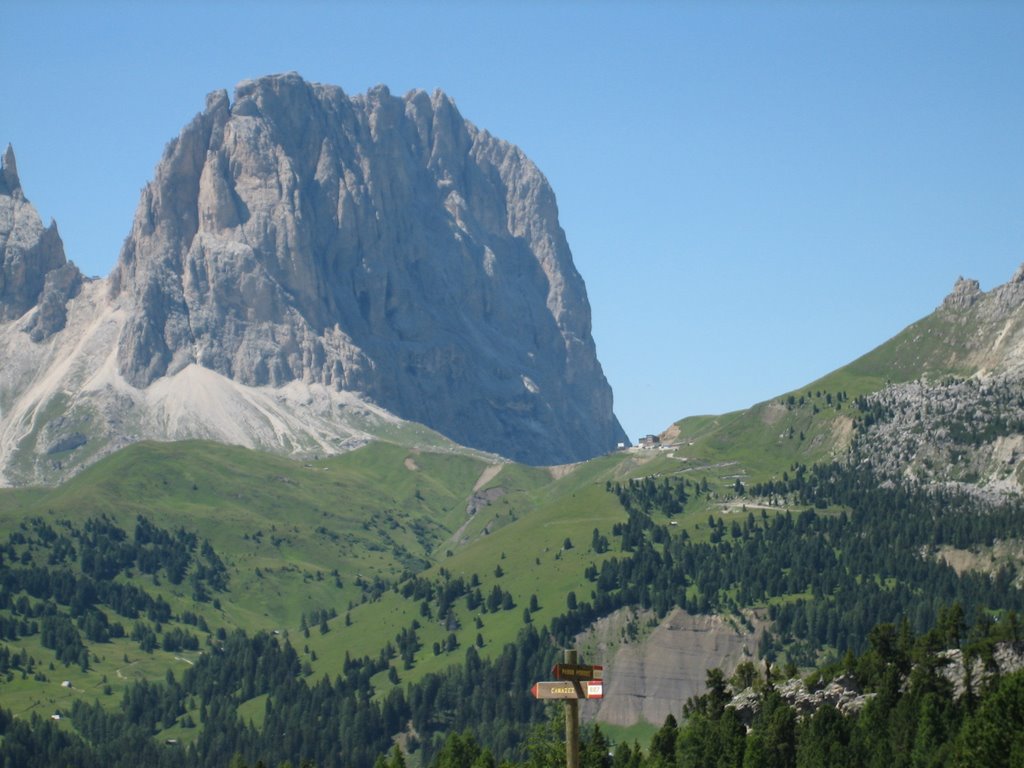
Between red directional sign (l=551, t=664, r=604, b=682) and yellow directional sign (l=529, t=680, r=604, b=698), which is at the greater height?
red directional sign (l=551, t=664, r=604, b=682)

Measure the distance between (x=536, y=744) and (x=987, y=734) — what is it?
52905 millimetres

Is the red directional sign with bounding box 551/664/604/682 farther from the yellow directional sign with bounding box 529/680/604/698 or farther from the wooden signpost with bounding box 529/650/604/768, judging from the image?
the yellow directional sign with bounding box 529/680/604/698

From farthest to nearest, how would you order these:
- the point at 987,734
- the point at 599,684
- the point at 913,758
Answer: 1. the point at 913,758
2. the point at 987,734
3. the point at 599,684

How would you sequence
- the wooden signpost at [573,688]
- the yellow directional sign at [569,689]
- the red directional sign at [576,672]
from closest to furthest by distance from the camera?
the red directional sign at [576,672], the wooden signpost at [573,688], the yellow directional sign at [569,689]

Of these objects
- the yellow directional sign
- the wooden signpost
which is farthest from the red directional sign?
the yellow directional sign

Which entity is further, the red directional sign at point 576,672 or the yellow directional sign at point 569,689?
the yellow directional sign at point 569,689

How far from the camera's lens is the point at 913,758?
19288 cm

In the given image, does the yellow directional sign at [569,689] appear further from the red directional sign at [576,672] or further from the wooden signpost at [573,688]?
the red directional sign at [576,672]

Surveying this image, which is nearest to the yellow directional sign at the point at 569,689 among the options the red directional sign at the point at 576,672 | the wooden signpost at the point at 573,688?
A: the wooden signpost at the point at 573,688

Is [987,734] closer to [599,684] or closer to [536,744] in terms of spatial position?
[536,744]

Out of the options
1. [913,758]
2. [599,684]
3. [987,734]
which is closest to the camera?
[599,684]

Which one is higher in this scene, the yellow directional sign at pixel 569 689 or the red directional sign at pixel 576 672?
the red directional sign at pixel 576 672

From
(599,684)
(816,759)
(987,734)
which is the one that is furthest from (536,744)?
(599,684)

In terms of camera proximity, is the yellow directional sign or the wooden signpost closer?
the wooden signpost
